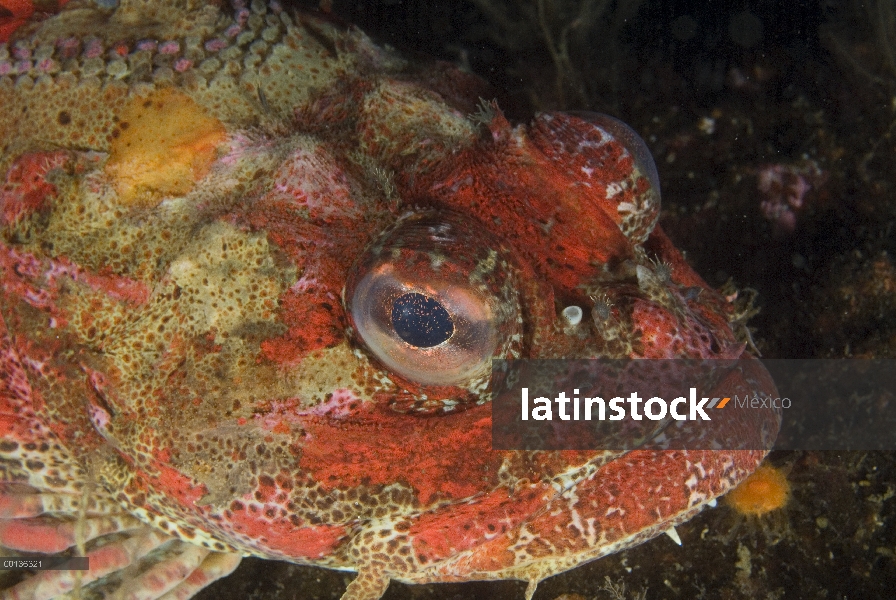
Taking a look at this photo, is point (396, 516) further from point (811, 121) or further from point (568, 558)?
point (811, 121)

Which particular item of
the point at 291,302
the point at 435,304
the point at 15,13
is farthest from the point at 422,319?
the point at 15,13

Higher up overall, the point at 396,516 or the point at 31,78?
the point at 31,78

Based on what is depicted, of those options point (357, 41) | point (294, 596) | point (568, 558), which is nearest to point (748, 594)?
point (568, 558)

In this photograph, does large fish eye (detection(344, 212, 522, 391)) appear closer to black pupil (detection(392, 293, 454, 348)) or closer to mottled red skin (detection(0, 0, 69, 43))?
black pupil (detection(392, 293, 454, 348))

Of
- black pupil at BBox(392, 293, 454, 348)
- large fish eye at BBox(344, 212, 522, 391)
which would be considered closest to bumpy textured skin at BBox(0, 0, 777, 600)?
large fish eye at BBox(344, 212, 522, 391)

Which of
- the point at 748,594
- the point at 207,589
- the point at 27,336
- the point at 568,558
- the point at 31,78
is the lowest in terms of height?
the point at 207,589

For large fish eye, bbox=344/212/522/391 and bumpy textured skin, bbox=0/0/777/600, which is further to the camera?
bumpy textured skin, bbox=0/0/777/600

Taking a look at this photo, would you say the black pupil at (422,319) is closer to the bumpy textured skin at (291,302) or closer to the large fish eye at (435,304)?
the large fish eye at (435,304)
